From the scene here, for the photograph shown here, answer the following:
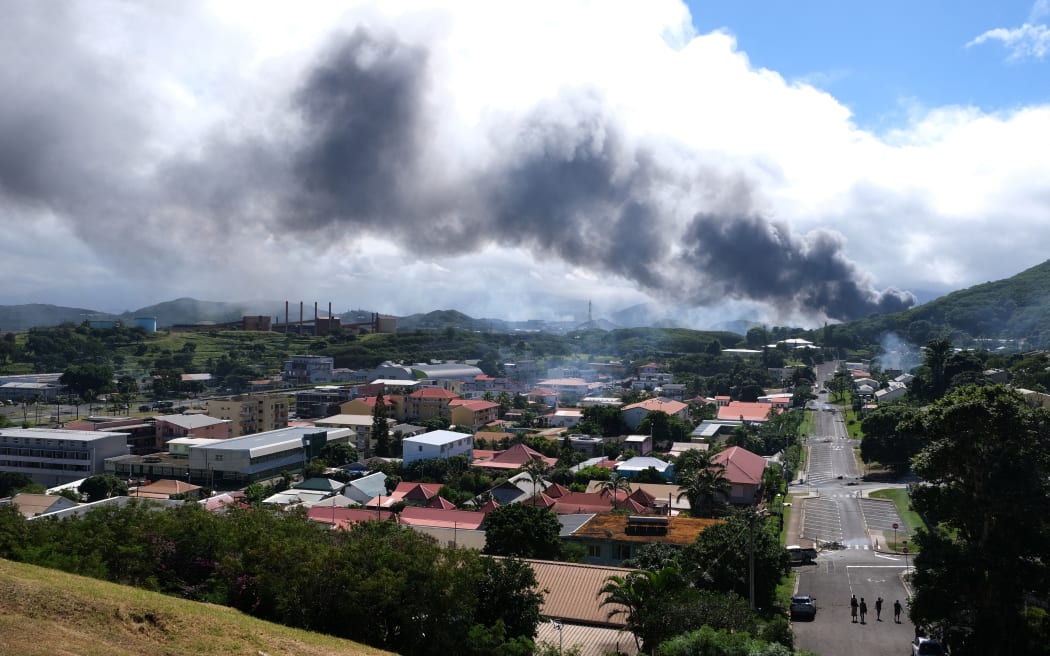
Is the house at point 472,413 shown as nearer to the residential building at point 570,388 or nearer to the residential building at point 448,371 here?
the residential building at point 570,388

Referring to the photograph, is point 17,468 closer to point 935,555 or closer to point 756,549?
point 756,549

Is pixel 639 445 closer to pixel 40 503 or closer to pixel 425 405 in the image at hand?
pixel 425 405

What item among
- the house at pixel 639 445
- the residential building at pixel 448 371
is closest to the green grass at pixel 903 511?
the house at pixel 639 445

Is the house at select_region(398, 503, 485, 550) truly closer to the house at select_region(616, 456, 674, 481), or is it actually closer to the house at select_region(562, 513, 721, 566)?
the house at select_region(562, 513, 721, 566)

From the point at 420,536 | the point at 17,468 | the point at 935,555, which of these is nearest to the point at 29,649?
the point at 420,536

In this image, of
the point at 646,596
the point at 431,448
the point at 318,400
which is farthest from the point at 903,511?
the point at 318,400

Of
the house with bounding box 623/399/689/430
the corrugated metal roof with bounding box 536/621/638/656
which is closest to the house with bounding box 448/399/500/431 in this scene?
the house with bounding box 623/399/689/430
